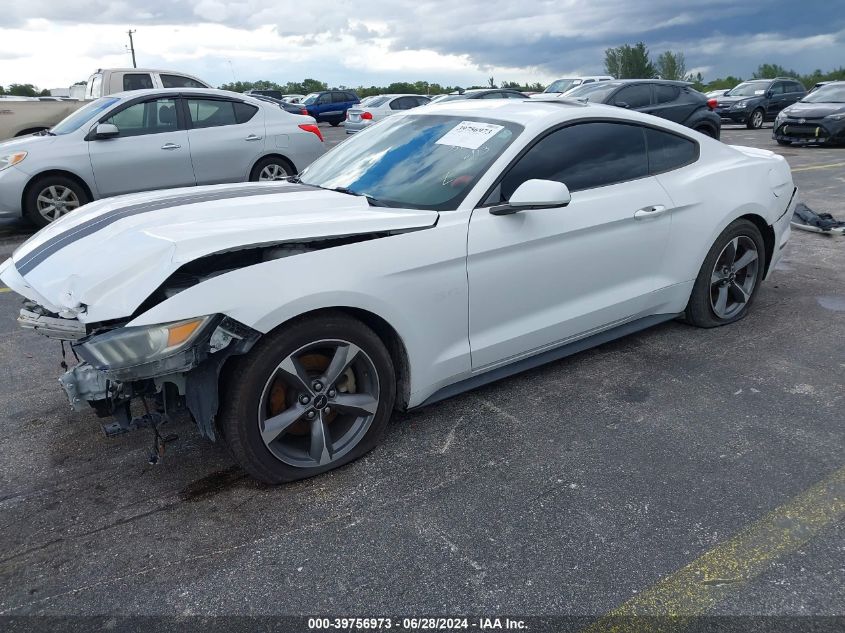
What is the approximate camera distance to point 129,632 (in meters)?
2.12

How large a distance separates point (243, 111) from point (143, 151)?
4.92 feet

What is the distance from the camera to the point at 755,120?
71.9 feet

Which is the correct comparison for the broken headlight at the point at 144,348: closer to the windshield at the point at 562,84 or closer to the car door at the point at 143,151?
the car door at the point at 143,151

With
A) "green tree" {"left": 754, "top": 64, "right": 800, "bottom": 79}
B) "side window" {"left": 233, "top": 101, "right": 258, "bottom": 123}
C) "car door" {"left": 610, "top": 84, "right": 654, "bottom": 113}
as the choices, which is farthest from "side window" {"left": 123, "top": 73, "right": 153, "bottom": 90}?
"green tree" {"left": 754, "top": 64, "right": 800, "bottom": 79}

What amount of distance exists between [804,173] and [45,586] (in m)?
12.5

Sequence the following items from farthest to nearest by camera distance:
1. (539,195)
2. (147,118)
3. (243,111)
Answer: (243,111)
(147,118)
(539,195)

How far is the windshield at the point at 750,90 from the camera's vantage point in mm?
22078

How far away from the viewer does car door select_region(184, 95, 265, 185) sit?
8742 millimetres

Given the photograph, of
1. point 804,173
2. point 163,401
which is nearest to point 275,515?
point 163,401

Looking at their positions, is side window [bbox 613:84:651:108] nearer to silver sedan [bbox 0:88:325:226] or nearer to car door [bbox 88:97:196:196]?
silver sedan [bbox 0:88:325:226]

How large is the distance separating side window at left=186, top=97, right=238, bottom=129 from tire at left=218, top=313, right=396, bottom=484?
689cm

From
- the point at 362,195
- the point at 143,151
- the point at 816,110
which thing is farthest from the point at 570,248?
the point at 816,110

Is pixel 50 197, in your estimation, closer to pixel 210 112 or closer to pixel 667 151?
pixel 210 112

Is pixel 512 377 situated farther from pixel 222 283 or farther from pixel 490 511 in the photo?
pixel 222 283
